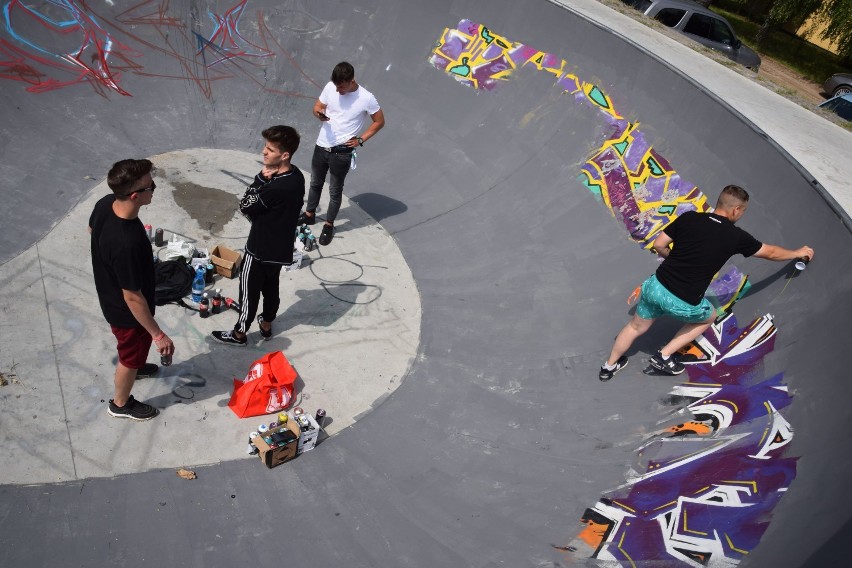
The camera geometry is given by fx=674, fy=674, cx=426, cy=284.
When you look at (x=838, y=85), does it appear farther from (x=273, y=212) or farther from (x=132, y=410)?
(x=132, y=410)

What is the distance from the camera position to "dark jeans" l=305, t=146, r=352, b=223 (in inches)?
274

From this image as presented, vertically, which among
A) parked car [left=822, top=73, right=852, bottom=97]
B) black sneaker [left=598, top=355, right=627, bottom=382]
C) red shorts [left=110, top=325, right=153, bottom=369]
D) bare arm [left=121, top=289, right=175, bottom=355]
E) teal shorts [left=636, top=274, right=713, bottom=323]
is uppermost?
parked car [left=822, top=73, right=852, bottom=97]

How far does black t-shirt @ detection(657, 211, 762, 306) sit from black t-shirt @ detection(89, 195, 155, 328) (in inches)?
147

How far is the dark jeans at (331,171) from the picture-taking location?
6.97 m

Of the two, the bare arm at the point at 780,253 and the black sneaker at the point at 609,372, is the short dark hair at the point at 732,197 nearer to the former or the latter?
the bare arm at the point at 780,253

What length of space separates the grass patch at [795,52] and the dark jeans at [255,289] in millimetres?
20110

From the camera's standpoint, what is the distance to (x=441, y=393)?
229 inches

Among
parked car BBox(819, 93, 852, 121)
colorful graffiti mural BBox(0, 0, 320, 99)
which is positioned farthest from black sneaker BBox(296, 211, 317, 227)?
parked car BBox(819, 93, 852, 121)

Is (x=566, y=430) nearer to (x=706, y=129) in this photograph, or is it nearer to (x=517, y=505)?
(x=517, y=505)

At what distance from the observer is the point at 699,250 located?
4980 millimetres

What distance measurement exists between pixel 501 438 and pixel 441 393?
708mm

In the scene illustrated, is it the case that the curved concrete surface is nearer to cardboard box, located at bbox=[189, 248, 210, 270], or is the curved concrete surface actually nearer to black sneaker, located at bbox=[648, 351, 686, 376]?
cardboard box, located at bbox=[189, 248, 210, 270]

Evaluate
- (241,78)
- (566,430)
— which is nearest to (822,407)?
(566,430)

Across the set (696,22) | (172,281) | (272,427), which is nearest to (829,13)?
(696,22)
